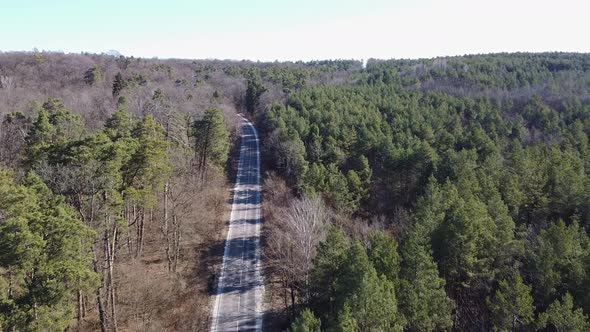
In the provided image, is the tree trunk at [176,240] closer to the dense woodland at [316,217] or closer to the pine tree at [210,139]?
the dense woodland at [316,217]

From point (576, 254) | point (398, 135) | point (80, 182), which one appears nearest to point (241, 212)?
point (398, 135)

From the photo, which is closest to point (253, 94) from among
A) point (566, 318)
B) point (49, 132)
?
point (49, 132)

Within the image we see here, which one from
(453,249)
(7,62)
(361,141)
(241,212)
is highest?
(7,62)

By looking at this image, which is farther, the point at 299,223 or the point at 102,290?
the point at 299,223

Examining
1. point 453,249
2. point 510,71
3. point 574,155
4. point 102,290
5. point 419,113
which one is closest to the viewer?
point 102,290

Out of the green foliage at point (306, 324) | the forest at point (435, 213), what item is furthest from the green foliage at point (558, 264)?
the green foliage at point (306, 324)

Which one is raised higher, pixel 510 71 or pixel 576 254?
pixel 510 71

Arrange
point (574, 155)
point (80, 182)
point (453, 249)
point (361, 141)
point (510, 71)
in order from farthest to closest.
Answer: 1. point (510, 71)
2. point (361, 141)
3. point (574, 155)
4. point (453, 249)
5. point (80, 182)

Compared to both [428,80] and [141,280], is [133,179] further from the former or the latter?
[428,80]
